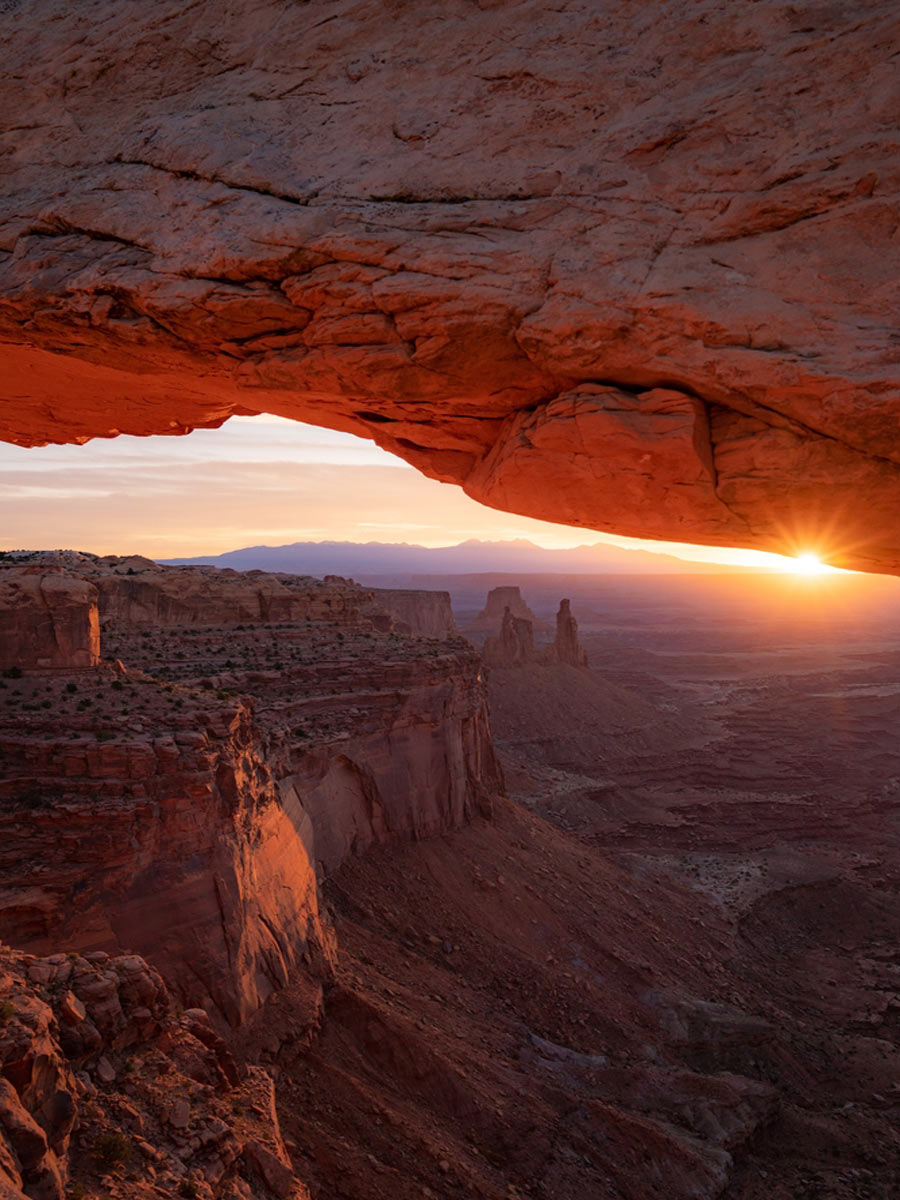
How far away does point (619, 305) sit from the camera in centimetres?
827

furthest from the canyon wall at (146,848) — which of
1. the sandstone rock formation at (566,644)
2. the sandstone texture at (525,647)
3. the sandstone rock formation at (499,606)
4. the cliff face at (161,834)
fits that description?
the sandstone rock formation at (499,606)

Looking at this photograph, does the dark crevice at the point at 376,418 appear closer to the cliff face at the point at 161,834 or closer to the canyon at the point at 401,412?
the canyon at the point at 401,412

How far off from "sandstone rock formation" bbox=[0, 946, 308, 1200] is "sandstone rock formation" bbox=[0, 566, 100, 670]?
815cm

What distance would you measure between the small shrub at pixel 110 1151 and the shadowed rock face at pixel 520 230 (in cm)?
752

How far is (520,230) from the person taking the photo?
340 inches

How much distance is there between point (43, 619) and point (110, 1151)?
420 inches

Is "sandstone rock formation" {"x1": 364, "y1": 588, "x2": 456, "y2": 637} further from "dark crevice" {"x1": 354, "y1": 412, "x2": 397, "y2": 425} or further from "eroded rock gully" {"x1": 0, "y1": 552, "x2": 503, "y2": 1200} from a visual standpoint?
"dark crevice" {"x1": 354, "y1": 412, "x2": 397, "y2": 425}

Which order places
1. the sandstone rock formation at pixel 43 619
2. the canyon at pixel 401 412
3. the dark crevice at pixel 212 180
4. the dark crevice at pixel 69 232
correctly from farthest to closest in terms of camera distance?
the sandstone rock formation at pixel 43 619 → the dark crevice at pixel 69 232 → the dark crevice at pixel 212 180 → the canyon at pixel 401 412

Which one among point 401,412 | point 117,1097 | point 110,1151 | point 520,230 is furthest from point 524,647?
point 110,1151

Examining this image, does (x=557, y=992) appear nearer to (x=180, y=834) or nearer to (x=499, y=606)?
(x=180, y=834)

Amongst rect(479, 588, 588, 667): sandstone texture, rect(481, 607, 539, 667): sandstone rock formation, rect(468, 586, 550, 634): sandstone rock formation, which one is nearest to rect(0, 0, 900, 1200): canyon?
rect(481, 607, 539, 667): sandstone rock formation

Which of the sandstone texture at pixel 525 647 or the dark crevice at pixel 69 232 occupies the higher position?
the dark crevice at pixel 69 232

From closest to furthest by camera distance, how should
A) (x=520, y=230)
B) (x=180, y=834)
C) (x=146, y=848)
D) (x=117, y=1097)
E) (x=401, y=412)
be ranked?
(x=117, y=1097)
(x=520, y=230)
(x=401, y=412)
(x=146, y=848)
(x=180, y=834)

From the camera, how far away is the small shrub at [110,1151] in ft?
19.8
